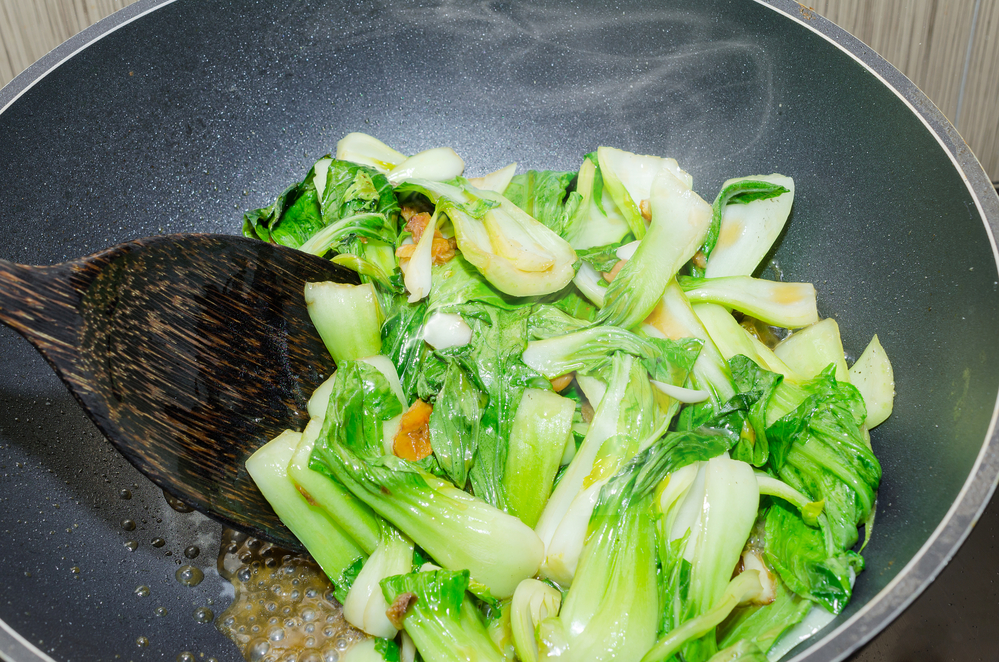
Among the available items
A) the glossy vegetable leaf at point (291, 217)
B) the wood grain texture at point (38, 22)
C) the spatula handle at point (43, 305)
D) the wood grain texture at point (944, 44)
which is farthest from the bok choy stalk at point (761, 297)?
the wood grain texture at point (38, 22)

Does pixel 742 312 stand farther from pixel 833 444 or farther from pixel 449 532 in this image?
pixel 449 532

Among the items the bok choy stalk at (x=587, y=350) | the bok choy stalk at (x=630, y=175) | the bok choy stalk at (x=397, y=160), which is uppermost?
the bok choy stalk at (x=397, y=160)

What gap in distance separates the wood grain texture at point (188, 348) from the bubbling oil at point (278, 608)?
0.14 metres

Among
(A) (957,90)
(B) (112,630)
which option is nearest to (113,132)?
(B) (112,630)

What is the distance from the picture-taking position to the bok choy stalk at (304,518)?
128cm

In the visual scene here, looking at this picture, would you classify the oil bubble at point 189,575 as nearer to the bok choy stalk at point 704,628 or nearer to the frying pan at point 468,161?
the frying pan at point 468,161

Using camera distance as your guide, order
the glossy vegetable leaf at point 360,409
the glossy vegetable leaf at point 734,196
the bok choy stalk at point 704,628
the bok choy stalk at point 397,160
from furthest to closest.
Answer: the bok choy stalk at point 397,160 → the glossy vegetable leaf at point 734,196 → the glossy vegetable leaf at point 360,409 → the bok choy stalk at point 704,628

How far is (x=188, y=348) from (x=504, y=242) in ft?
2.26

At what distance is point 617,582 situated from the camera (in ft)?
3.61

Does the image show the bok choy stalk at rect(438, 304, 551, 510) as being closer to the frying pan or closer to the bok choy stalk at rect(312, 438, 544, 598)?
the bok choy stalk at rect(312, 438, 544, 598)

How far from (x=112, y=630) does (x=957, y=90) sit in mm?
2715

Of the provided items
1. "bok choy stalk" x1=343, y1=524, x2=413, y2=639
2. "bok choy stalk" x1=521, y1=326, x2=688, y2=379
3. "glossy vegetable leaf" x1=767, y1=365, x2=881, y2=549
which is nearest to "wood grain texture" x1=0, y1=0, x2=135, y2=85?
"bok choy stalk" x1=521, y1=326, x2=688, y2=379

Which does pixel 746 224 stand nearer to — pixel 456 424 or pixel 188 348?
pixel 456 424

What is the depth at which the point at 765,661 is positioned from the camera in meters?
0.98
